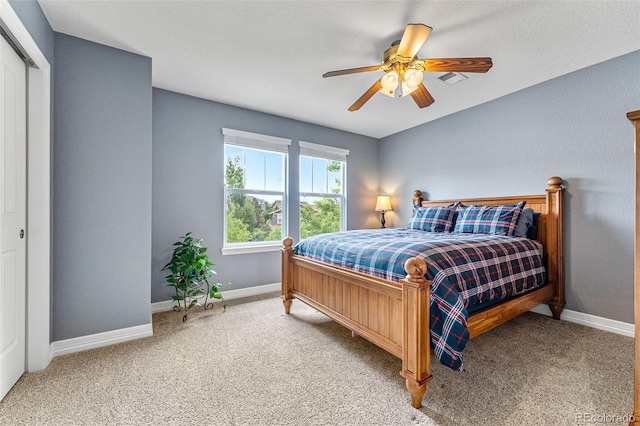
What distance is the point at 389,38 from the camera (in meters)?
2.14

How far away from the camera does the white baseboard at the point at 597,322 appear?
2377mm

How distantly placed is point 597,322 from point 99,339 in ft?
14.1

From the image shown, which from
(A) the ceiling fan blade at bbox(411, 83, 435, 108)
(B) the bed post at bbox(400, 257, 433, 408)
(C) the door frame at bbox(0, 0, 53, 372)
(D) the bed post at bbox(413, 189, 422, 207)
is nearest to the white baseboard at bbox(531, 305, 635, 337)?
(D) the bed post at bbox(413, 189, 422, 207)

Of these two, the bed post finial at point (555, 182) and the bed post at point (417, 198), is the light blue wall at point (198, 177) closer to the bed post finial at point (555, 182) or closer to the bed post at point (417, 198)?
the bed post at point (417, 198)

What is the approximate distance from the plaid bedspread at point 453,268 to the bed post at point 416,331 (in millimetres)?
101

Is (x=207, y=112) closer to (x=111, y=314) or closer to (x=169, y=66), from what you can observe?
(x=169, y=66)

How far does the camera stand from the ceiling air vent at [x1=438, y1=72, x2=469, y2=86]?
2722 mm

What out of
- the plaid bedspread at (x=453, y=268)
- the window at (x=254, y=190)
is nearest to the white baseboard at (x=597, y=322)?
the plaid bedspread at (x=453, y=268)

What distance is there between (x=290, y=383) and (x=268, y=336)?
2.28 feet

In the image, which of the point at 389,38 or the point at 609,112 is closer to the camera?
the point at 389,38

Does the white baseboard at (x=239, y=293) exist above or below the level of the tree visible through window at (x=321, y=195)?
below

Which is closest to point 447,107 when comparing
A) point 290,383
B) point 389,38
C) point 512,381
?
point 389,38

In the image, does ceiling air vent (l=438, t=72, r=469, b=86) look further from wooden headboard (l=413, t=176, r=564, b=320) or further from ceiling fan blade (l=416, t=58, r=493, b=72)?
wooden headboard (l=413, t=176, r=564, b=320)

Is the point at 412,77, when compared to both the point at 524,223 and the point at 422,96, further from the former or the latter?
the point at 524,223
